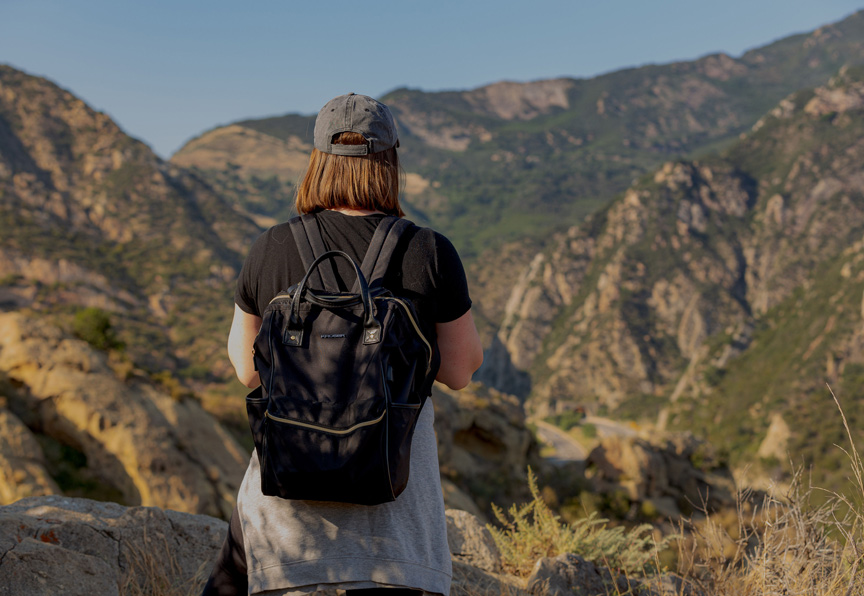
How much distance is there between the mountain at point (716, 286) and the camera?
68.7 m

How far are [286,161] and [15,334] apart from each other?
608 ft

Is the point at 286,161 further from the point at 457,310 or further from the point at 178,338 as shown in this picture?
the point at 457,310

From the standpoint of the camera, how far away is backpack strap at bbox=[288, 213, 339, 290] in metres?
1.70

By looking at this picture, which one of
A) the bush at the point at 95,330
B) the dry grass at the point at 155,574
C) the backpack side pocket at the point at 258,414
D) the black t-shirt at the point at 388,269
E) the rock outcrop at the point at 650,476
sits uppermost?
the black t-shirt at the point at 388,269

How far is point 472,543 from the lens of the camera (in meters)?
4.25

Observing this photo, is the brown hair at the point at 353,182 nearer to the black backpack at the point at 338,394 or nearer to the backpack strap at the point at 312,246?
the backpack strap at the point at 312,246

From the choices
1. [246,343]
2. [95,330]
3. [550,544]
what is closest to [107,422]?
[95,330]

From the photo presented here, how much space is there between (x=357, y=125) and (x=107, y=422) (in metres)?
11.4

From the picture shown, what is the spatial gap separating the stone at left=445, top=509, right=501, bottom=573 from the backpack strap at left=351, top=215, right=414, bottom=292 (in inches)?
113

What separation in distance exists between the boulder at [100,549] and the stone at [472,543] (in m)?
1.52

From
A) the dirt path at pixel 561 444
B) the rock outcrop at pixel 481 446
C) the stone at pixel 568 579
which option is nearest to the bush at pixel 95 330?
the rock outcrop at pixel 481 446

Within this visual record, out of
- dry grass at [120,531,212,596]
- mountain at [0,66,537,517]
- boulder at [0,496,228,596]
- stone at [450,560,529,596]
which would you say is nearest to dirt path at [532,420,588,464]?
mountain at [0,66,537,517]

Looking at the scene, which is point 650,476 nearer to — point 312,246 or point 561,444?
point 561,444

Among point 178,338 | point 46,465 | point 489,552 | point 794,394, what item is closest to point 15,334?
point 46,465
